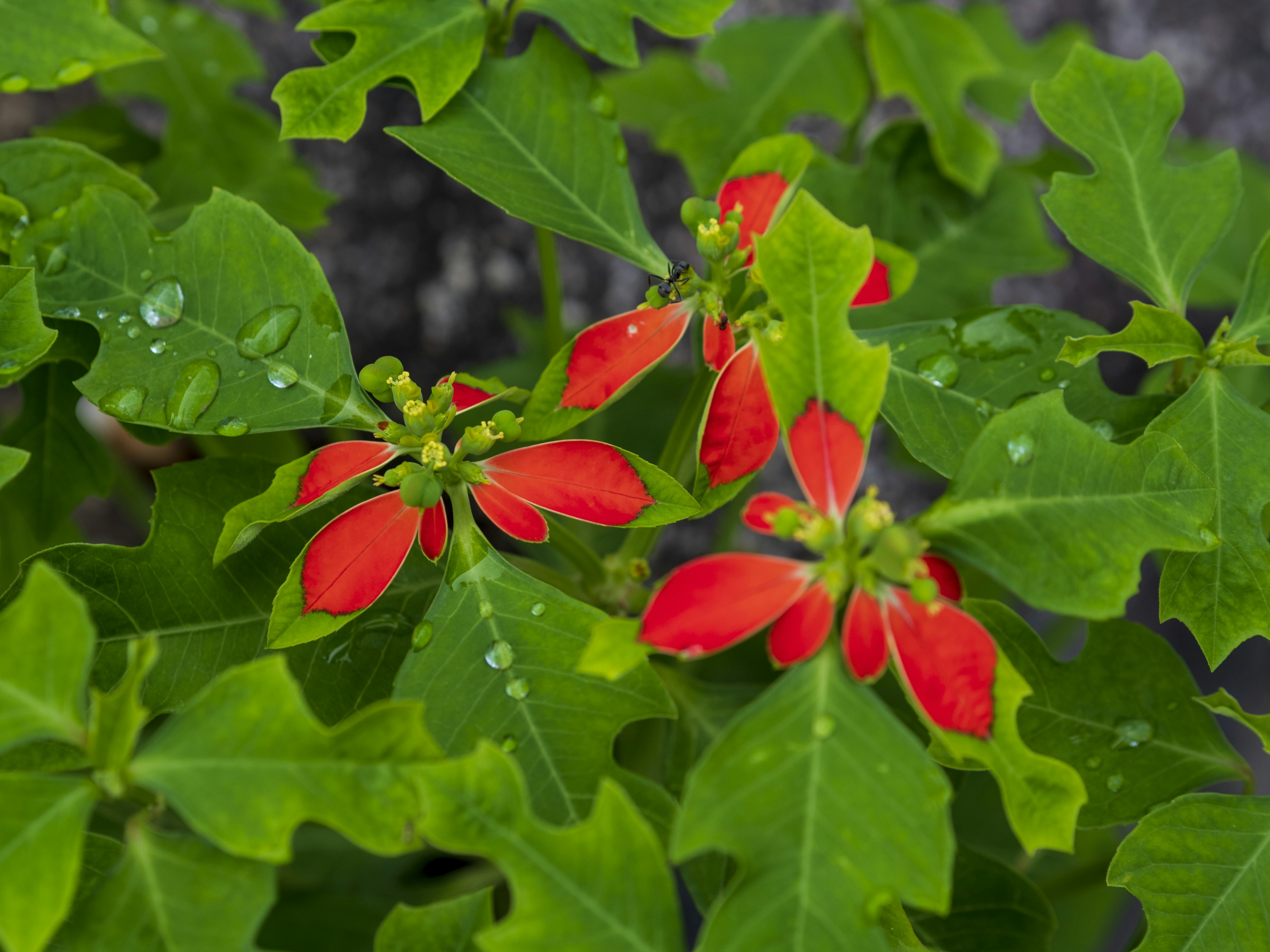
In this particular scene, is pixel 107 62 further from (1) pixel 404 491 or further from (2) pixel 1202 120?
(2) pixel 1202 120

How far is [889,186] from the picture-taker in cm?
123

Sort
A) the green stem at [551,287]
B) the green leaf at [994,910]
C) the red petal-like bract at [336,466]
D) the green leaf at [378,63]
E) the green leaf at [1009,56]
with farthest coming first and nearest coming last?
the green leaf at [1009,56] < the green stem at [551,287] < the green leaf at [994,910] < the green leaf at [378,63] < the red petal-like bract at [336,466]

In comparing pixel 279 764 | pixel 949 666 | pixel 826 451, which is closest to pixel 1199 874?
pixel 949 666

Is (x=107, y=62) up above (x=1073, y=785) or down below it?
above

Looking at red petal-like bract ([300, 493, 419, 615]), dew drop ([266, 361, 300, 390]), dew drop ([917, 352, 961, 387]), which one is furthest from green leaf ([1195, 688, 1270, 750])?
dew drop ([266, 361, 300, 390])

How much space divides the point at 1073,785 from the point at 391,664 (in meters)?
0.52

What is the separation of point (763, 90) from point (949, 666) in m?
0.89

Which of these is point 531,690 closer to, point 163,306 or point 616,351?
point 616,351

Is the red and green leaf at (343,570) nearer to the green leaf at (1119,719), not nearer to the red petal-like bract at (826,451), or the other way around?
the red petal-like bract at (826,451)

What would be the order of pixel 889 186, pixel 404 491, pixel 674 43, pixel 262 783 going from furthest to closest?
pixel 674 43
pixel 889 186
pixel 404 491
pixel 262 783

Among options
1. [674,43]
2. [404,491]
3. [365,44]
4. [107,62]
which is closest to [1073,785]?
[404,491]

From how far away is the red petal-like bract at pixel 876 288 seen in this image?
823 millimetres

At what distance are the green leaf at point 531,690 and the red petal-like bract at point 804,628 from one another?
12 cm

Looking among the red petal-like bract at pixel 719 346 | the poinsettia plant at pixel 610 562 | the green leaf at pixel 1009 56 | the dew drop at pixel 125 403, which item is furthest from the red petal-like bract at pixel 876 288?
the green leaf at pixel 1009 56
